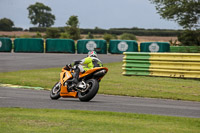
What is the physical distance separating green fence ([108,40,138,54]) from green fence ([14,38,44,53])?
671cm

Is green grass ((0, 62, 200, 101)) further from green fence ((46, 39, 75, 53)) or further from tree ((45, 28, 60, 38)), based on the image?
tree ((45, 28, 60, 38))

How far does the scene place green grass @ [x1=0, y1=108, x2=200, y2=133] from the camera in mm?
7445

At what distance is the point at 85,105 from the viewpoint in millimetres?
11398

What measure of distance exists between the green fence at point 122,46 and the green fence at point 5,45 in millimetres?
9520

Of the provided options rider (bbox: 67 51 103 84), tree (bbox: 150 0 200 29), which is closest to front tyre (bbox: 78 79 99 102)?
rider (bbox: 67 51 103 84)

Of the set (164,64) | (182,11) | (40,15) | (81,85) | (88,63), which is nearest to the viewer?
(81,85)

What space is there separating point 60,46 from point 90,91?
32.4 metres

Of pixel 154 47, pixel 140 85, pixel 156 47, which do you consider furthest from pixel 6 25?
pixel 140 85

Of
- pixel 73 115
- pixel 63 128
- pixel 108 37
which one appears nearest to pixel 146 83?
pixel 73 115

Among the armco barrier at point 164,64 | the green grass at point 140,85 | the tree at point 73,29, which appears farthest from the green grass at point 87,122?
the tree at point 73,29

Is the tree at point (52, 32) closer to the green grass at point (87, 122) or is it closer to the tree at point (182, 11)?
the tree at point (182, 11)

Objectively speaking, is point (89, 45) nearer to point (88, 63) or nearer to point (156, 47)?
point (156, 47)

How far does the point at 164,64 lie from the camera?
2073cm

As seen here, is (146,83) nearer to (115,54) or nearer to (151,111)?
(151,111)
